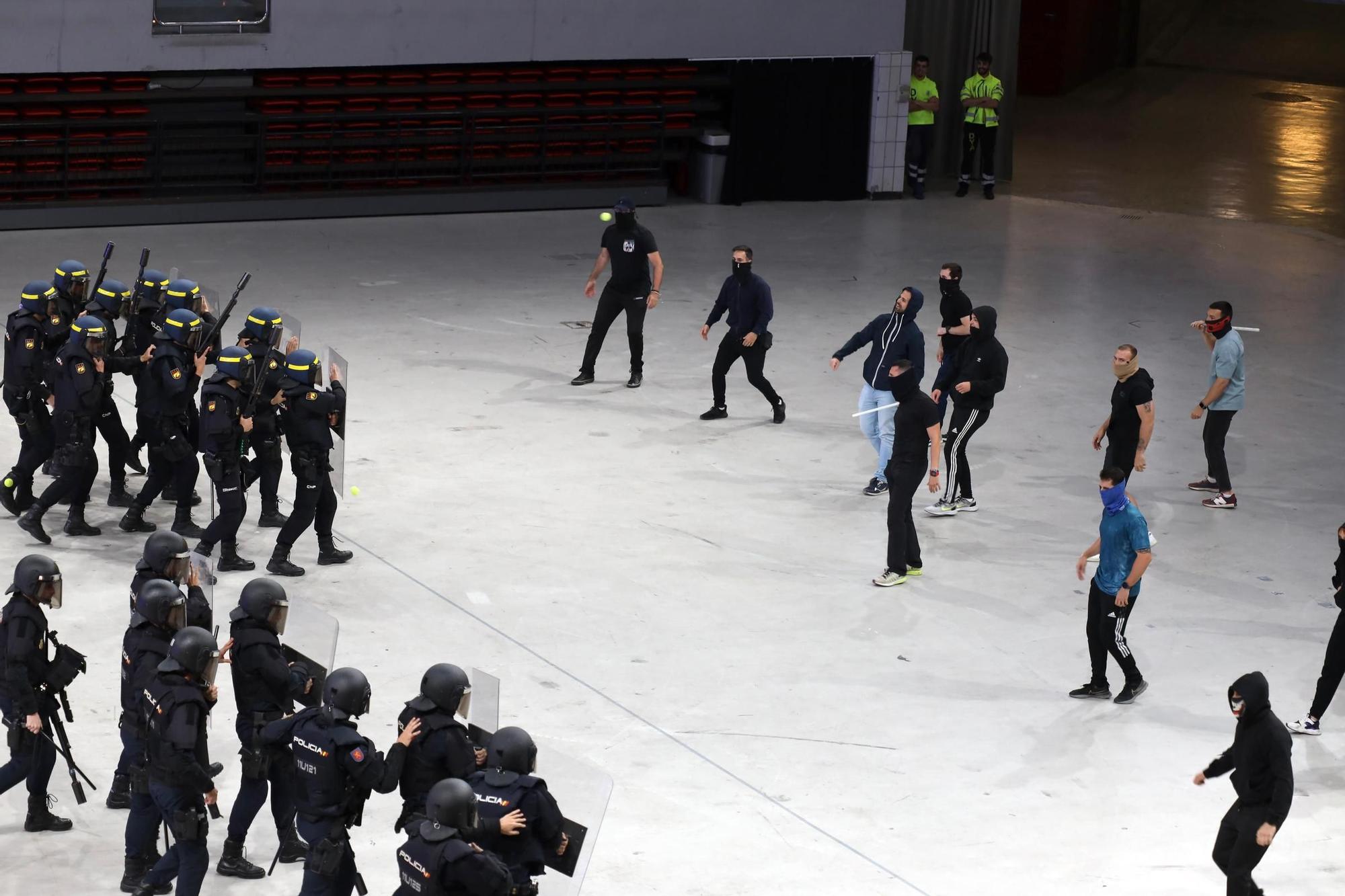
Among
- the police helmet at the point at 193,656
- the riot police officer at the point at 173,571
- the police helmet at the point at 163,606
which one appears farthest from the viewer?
the riot police officer at the point at 173,571

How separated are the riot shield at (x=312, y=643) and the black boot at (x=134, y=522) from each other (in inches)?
159

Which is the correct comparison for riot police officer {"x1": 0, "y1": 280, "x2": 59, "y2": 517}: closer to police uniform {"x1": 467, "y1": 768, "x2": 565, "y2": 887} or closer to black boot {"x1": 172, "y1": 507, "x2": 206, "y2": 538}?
black boot {"x1": 172, "y1": 507, "x2": 206, "y2": 538}

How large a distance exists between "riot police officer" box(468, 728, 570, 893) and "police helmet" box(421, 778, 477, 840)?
0.95 feet

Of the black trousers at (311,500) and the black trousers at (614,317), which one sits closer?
the black trousers at (311,500)

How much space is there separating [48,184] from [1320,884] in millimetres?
16448

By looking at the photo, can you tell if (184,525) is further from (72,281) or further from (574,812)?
(574,812)

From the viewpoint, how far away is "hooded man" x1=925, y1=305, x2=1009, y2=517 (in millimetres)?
12180

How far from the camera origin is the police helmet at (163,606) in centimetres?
757

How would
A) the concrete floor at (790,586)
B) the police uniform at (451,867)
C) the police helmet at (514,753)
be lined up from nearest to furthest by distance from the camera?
the police uniform at (451,867), the police helmet at (514,753), the concrete floor at (790,586)

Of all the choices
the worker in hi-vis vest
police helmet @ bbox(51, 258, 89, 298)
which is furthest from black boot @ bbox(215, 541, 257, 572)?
the worker in hi-vis vest

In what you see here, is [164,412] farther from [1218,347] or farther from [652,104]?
[652,104]

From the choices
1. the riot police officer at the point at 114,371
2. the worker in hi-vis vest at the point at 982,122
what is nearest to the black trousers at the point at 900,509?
the riot police officer at the point at 114,371

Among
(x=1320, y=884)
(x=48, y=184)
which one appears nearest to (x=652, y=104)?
(x=48, y=184)

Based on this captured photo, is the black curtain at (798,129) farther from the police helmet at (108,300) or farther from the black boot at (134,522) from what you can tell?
the black boot at (134,522)
